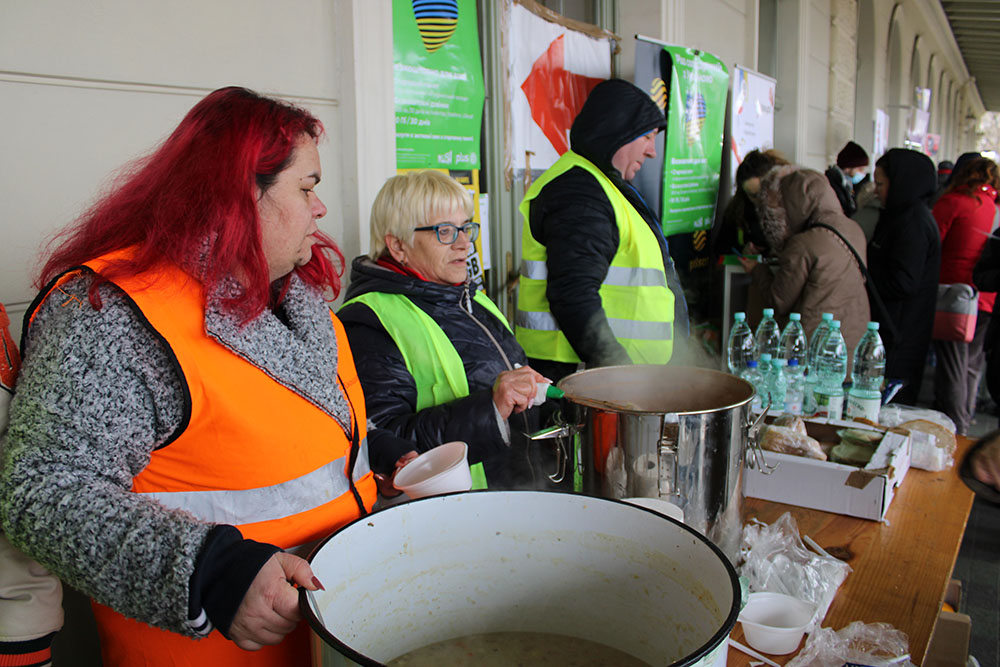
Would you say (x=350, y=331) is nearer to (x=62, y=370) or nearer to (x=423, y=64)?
(x=62, y=370)

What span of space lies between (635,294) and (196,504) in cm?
192

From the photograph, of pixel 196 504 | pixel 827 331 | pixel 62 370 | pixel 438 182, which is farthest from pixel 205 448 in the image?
pixel 827 331

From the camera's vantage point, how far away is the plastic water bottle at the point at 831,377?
7.89ft

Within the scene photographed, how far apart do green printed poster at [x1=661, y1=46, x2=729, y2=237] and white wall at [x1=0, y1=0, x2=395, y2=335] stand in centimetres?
246

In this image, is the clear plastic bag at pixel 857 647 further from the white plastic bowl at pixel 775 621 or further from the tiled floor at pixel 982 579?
the tiled floor at pixel 982 579

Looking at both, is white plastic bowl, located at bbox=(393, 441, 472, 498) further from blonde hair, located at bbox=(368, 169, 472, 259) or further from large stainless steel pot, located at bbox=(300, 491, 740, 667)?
blonde hair, located at bbox=(368, 169, 472, 259)

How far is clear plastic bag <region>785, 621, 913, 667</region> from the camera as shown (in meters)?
1.18

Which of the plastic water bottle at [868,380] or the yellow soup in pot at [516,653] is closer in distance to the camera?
the yellow soup in pot at [516,653]

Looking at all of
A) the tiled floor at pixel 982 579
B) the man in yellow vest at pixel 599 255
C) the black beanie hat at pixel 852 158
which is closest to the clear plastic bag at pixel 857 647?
the man in yellow vest at pixel 599 255

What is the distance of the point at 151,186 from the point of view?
1101 millimetres

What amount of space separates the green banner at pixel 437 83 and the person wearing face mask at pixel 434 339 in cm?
93

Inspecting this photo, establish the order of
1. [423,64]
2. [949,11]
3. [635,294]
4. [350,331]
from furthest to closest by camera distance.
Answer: [949,11] < [423,64] < [635,294] < [350,331]

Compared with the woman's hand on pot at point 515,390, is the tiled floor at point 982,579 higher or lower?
lower

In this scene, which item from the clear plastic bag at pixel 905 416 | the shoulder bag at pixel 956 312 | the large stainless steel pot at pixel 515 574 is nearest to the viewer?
the large stainless steel pot at pixel 515 574
